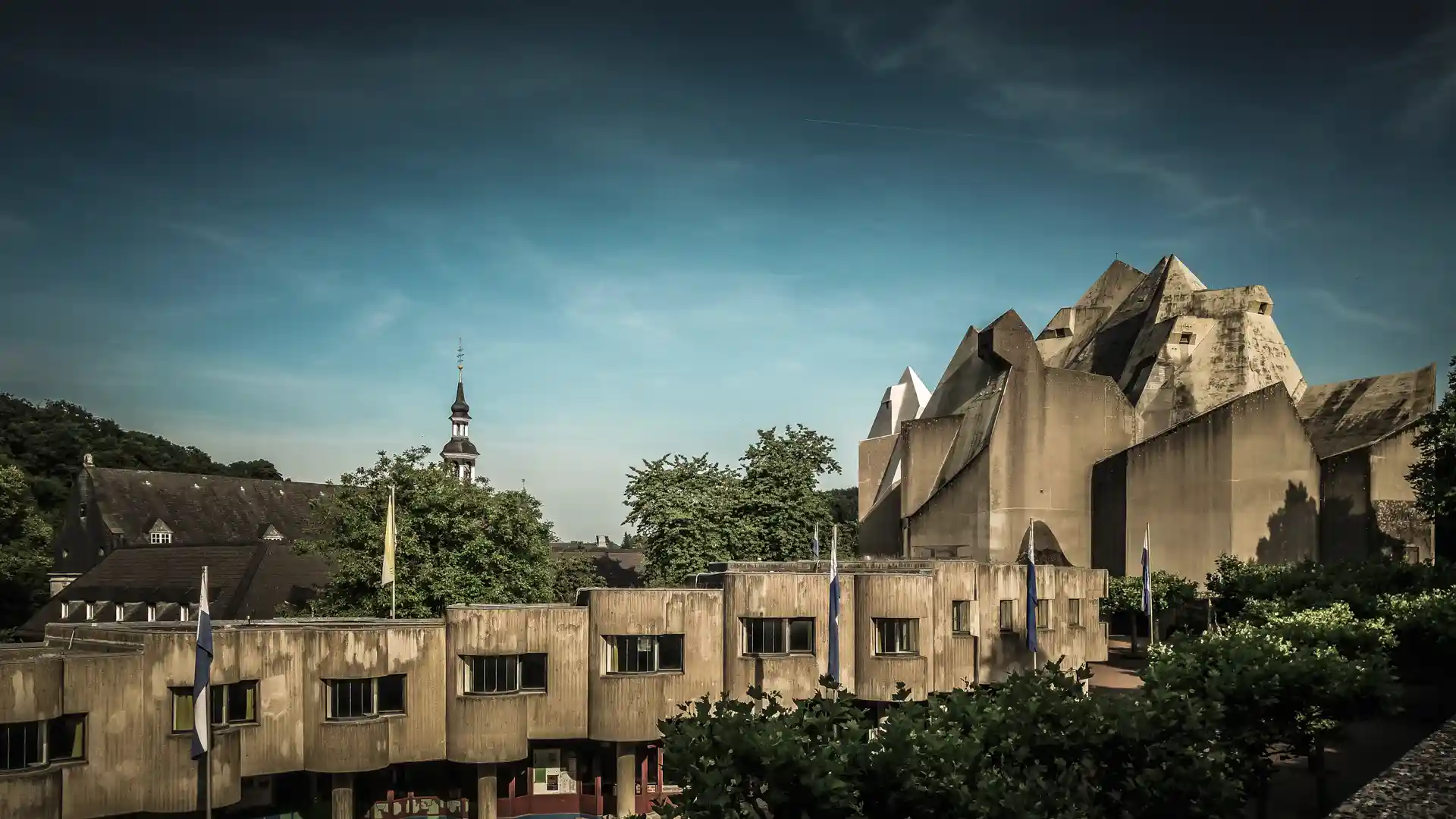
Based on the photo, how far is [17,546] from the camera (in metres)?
77.6

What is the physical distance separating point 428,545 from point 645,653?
19.8 metres

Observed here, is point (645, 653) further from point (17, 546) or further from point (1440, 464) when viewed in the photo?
point (17, 546)

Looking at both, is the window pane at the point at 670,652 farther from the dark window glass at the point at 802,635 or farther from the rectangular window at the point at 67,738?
the rectangular window at the point at 67,738

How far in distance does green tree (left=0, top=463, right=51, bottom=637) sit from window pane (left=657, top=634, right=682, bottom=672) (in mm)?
55028

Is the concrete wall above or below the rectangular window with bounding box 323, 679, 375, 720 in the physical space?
above

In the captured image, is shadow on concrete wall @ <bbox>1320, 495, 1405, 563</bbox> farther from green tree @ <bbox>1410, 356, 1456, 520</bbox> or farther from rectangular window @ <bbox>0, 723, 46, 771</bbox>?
rectangular window @ <bbox>0, 723, 46, 771</bbox>

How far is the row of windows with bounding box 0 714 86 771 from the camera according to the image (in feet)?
103

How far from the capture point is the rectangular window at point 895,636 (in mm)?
42906

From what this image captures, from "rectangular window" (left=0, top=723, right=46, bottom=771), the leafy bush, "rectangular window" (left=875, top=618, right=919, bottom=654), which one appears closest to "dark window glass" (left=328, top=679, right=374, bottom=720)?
"rectangular window" (left=0, top=723, right=46, bottom=771)

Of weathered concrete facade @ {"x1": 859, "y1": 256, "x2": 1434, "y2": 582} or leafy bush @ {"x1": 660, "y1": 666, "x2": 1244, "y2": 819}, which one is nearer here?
leafy bush @ {"x1": 660, "y1": 666, "x2": 1244, "y2": 819}

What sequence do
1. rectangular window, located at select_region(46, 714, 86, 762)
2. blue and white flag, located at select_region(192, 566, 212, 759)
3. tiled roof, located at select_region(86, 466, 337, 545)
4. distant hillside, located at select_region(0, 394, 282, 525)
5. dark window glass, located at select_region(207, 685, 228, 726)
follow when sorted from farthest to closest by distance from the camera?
distant hillside, located at select_region(0, 394, 282, 525) < tiled roof, located at select_region(86, 466, 337, 545) < dark window glass, located at select_region(207, 685, 228, 726) < rectangular window, located at select_region(46, 714, 86, 762) < blue and white flag, located at select_region(192, 566, 212, 759)

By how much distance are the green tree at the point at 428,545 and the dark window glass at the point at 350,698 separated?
53.7 ft

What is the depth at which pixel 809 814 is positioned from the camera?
19.4 metres

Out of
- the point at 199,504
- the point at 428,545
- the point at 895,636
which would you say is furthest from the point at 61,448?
the point at 895,636
